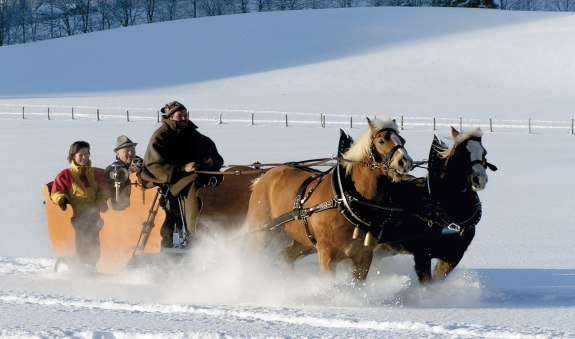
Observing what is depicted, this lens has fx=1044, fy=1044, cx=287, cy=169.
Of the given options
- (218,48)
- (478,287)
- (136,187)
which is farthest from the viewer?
(218,48)

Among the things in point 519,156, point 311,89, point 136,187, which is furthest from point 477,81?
point 136,187

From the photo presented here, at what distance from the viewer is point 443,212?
7.67 m

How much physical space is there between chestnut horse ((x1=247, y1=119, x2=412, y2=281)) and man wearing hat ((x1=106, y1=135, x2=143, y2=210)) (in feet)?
5.93

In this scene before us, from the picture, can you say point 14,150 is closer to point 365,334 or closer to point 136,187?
point 136,187

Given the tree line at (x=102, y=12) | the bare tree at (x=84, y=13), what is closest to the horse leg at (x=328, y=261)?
the tree line at (x=102, y=12)

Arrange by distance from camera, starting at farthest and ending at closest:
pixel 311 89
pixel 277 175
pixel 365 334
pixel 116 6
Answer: pixel 116 6, pixel 311 89, pixel 277 175, pixel 365 334

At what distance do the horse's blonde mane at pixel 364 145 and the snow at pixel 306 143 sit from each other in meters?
0.87

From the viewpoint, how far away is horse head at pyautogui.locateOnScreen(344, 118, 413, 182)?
22.6ft

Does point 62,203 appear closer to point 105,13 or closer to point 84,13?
point 105,13

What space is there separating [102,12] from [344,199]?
8150 cm

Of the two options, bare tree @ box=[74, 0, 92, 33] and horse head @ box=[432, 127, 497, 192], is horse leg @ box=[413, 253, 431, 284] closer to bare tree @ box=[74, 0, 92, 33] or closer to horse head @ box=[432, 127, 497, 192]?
horse head @ box=[432, 127, 497, 192]

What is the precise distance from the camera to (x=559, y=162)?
21.5 m

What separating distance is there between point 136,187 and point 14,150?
56.7ft

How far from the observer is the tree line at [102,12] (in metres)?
85.8
